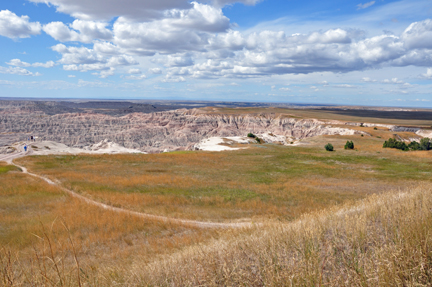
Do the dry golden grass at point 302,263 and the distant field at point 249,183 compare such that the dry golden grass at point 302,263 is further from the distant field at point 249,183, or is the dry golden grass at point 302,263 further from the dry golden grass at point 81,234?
the distant field at point 249,183

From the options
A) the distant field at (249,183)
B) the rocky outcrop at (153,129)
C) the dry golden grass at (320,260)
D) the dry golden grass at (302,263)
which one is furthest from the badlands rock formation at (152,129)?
the dry golden grass at (320,260)

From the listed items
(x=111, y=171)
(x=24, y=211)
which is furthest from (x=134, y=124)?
(x=24, y=211)

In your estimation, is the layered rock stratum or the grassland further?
the layered rock stratum

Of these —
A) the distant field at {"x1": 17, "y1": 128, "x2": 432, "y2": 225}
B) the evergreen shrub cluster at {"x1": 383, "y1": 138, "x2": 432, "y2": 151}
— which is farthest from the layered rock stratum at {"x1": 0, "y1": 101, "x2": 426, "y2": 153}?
the distant field at {"x1": 17, "y1": 128, "x2": 432, "y2": 225}

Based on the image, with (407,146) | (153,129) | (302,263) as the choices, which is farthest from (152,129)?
(302,263)

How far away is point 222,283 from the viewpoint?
410cm

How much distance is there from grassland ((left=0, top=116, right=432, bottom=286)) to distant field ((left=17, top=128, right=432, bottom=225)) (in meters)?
0.09

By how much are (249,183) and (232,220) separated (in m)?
8.94

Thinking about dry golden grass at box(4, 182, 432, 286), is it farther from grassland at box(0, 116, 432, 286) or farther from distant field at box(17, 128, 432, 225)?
distant field at box(17, 128, 432, 225)

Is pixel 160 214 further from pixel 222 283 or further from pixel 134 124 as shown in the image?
pixel 134 124

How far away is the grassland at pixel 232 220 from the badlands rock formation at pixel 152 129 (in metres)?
84.5

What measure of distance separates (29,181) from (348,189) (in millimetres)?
24357

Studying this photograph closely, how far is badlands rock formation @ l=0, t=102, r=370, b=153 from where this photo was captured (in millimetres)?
117750

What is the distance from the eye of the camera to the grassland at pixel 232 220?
3816mm
